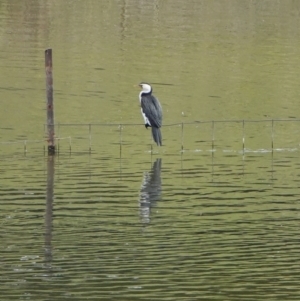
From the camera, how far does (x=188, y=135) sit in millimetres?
45156

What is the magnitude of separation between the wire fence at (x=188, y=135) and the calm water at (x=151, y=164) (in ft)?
0.36

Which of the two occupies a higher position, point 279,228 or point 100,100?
point 100,100

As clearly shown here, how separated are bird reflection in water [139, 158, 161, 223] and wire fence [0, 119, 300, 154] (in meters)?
4.57

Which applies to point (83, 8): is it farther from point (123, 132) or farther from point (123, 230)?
point (123, 230)

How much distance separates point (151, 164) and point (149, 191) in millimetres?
5293

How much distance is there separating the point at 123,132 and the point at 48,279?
75.5 ft

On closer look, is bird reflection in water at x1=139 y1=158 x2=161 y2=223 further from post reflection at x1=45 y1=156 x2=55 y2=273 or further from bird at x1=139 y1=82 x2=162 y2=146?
post reflection at x1=45 y1=156 x2=55 y2=273

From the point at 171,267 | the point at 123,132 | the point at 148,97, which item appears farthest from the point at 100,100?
the point at 171,267

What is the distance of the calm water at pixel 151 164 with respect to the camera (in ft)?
76.6

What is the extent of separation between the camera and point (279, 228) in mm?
28016

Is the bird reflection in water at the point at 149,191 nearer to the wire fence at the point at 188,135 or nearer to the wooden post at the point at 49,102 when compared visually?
the wooden post at the point at 49,102

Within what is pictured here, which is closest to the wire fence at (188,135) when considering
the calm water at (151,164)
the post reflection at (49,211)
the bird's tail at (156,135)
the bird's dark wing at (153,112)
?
the calm water at (151,164)

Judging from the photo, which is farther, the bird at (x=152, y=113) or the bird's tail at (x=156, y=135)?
the bird's tail at (x=156, y=135)

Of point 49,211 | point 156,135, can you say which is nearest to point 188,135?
point 156,135
